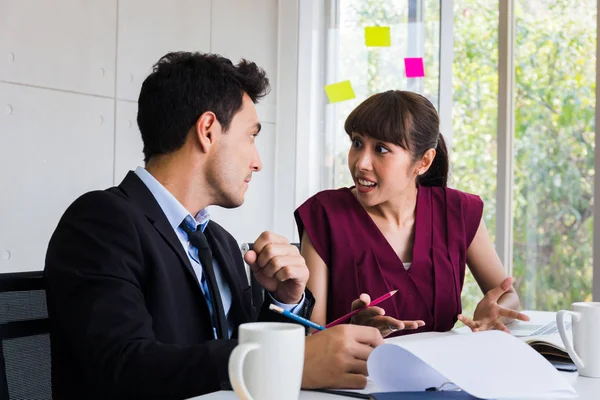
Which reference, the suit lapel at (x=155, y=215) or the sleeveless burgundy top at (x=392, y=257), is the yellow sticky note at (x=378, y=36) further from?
the suit lapel at (x=155, y=215)

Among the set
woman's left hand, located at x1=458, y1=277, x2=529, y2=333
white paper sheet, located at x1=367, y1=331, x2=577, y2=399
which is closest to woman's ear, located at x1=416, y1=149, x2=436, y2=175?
woman's left hand, located at x1=458, y1=277, x2=529, y2=333

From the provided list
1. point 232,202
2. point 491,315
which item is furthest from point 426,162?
point 232,202

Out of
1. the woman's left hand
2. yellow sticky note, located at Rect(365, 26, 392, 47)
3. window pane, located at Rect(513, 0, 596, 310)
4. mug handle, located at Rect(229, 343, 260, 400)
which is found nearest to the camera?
mug handle, located at Rect(229, 343, 260, 400)

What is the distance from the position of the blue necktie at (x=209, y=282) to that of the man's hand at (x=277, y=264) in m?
0.08

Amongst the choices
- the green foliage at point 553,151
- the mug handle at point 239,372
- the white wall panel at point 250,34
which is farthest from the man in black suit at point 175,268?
the green foliage at point 553,151

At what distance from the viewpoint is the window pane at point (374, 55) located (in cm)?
342

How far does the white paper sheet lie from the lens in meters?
0.96

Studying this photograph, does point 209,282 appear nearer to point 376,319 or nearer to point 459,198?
point 376,319

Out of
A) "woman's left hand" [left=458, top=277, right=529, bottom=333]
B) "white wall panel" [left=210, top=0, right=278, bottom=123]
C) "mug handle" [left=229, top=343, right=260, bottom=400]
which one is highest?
"white wall panel" [left=210, top=0, right=278, bottom=123]

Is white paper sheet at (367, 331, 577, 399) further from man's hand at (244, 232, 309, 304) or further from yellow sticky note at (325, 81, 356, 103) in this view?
yellow sticky note at (325, 81, 356, 103)

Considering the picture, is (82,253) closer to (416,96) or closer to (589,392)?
(589,392)

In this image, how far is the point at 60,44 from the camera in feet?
8.20

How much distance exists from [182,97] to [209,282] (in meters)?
0.38

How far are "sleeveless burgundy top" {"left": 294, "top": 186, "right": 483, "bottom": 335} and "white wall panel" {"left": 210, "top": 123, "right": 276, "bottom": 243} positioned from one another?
4.24 ft
